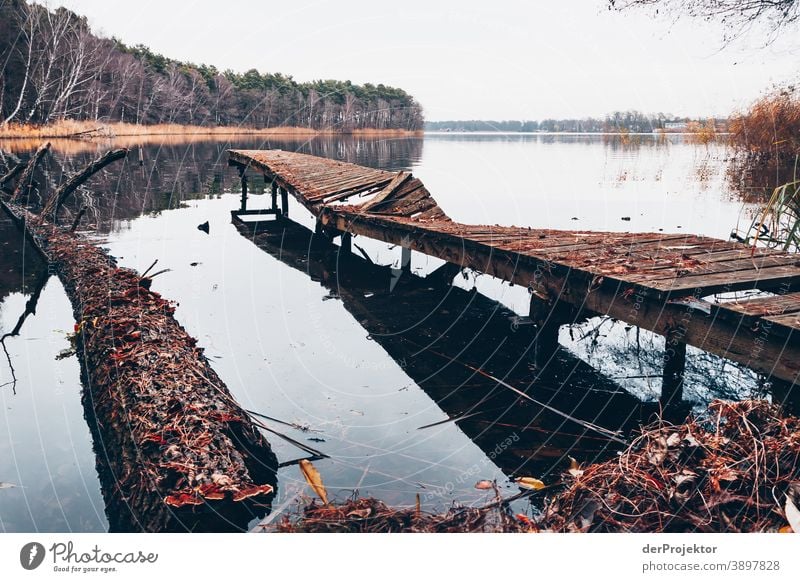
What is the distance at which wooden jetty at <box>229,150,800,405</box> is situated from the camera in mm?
4055

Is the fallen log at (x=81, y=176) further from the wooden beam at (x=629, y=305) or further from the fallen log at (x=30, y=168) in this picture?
the wooden beam at (x=629, y=305)

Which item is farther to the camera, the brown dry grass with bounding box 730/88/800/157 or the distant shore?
the distant shore

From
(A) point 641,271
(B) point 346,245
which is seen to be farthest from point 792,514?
(B) point 346,245

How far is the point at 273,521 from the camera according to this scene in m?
3.52

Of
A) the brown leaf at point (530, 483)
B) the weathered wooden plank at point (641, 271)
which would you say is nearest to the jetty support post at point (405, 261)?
the weathered wooden plank at point (641, 271)

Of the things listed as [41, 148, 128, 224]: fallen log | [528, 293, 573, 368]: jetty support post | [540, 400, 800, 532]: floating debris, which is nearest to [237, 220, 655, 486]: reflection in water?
[528, 293, 573, 368]: jetty support post

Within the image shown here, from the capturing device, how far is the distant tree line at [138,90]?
40.3m

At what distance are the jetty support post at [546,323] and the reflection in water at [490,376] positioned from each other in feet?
0.49

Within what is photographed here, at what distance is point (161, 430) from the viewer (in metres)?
3.62

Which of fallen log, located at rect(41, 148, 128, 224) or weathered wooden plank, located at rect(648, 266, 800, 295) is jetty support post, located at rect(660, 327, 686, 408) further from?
fallen log, located at rect(41, 148, 128, 224)

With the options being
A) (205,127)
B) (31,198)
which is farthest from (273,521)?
(205,127)

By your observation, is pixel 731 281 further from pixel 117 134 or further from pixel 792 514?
pixel 117 134

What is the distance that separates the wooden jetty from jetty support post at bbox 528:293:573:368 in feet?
0.03
